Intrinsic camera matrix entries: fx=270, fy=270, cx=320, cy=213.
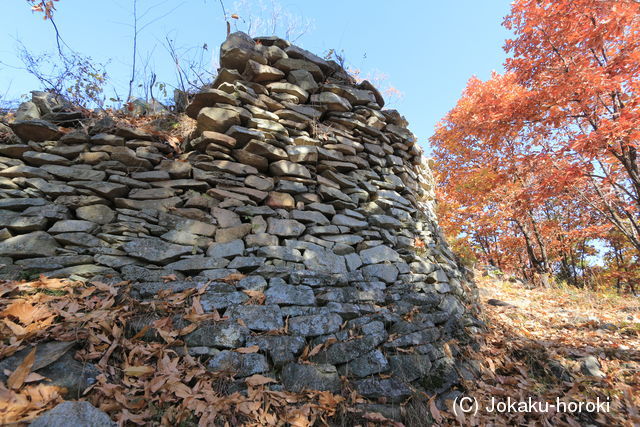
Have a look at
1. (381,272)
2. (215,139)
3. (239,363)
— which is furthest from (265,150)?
(239,363)

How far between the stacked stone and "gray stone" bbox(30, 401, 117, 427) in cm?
65

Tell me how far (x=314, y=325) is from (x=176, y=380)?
1.12 meters

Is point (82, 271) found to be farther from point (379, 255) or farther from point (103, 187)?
point (379, 255)

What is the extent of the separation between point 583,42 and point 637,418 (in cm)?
562

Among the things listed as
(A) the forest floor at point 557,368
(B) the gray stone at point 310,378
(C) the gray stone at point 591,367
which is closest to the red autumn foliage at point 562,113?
(A) the forest floor at point 557,368

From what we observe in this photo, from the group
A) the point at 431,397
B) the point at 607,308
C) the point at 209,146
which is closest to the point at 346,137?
the point at 209,146

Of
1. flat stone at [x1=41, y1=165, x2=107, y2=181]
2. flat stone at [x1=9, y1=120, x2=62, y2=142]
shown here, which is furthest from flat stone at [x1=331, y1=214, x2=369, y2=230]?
flat stone at [x1=9, y1=120, x2=62, y2=142]

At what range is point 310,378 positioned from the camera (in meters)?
2.11

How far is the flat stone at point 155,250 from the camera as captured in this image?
8.58 ft

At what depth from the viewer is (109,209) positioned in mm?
2848

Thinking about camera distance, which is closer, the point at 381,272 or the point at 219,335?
the point at 219,335

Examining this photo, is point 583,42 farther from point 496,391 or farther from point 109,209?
point 109,209

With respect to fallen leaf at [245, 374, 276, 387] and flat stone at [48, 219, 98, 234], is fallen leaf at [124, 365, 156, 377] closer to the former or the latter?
fallen leaf at [245, 374, 276, 387]

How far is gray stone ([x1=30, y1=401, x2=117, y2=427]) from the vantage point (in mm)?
1314
